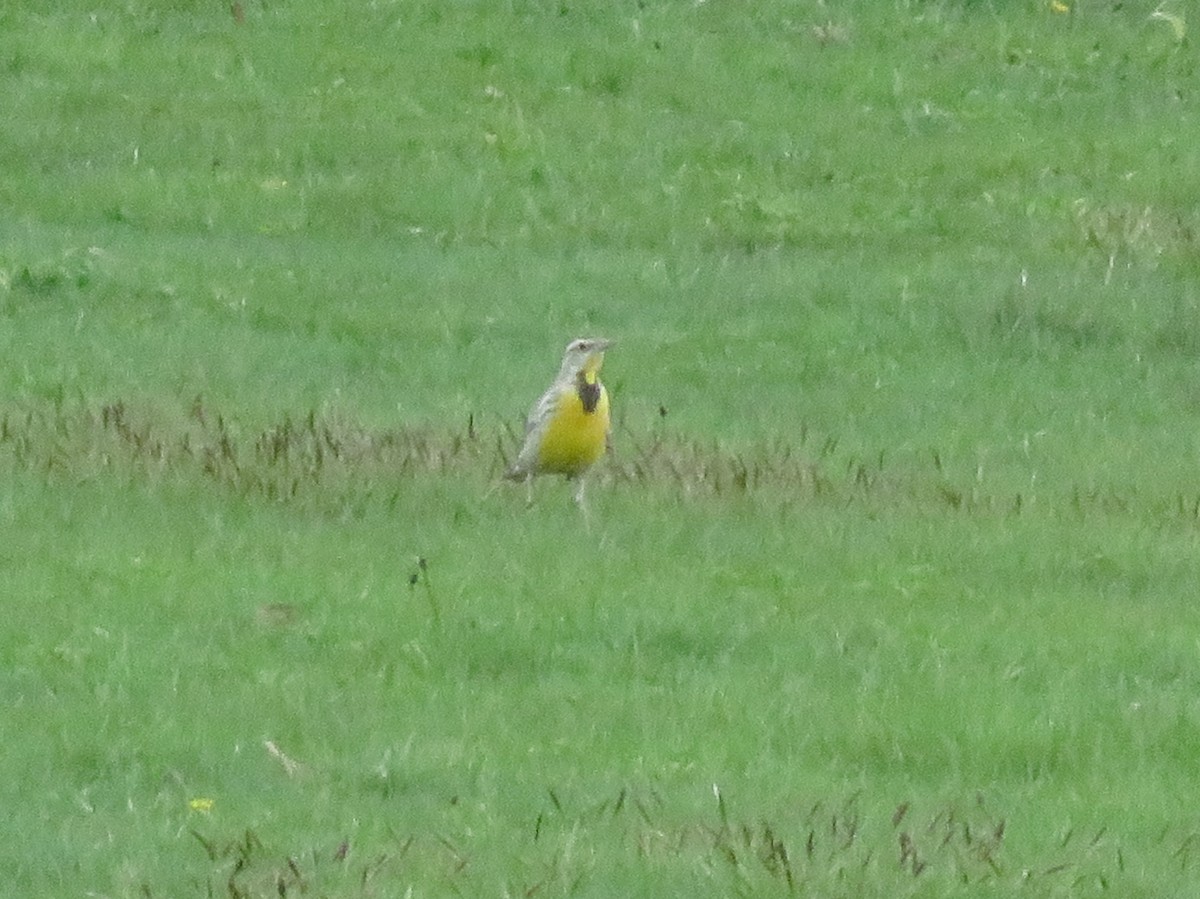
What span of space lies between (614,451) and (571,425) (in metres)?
1.35

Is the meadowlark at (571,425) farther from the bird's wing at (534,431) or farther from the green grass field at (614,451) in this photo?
the green grass field at (614,451)

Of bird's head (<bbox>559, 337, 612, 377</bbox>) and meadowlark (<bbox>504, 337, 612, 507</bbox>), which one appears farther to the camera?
bird's head (<bbox>559, 337, 612, 377</bbox>)

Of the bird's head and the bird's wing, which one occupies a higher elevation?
the bird's head

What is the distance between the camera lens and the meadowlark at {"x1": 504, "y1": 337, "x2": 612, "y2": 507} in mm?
12500

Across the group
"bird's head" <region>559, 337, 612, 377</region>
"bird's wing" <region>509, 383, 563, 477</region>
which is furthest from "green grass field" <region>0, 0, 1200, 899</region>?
"bird's head" <region>559, 337, 612, 377</region>

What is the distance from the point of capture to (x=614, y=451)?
45.4 ft

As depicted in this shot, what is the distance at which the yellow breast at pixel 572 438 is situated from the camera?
12.5 meters

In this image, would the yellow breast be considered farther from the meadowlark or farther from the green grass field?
the green grass field

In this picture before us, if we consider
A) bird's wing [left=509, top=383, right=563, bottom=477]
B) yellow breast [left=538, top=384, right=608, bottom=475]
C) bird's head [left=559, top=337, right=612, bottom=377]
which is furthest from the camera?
bird's head [left=559, top=337, right=612, bottom=377]

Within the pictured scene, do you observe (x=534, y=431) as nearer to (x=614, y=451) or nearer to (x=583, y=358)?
(x=583, y=358)

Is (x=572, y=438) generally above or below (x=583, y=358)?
below

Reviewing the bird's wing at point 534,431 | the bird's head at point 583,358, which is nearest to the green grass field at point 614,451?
the bird's wing at point 534,431

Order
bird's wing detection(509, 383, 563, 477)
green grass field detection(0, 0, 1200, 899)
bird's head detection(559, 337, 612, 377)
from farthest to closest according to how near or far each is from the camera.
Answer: bird's head detection(559, 337, 612, 377) < bird's wing detection(509, 383, 563, 477) < green grass field detection(0, 0, 1200, 899)

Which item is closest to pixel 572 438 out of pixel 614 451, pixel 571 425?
pixel 571 425
